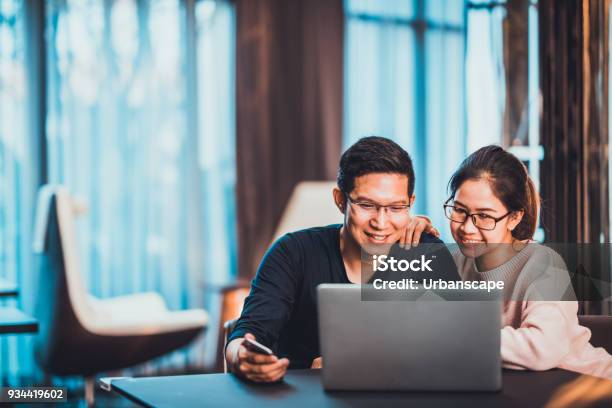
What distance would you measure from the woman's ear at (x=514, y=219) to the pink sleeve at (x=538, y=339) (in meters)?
0.29

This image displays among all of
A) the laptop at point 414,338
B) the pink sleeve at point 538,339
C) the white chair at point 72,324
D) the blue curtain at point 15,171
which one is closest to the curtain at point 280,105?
the blue curtain at point 15,171

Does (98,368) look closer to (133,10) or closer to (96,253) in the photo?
(96,253)

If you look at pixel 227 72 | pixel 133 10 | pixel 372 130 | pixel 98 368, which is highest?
pixel 133 10

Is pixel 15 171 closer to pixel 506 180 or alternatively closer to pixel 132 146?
pixel 132 146

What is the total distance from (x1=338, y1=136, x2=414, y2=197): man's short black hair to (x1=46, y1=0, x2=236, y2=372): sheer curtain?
238 centimetres

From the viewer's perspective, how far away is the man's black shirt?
1.90 m

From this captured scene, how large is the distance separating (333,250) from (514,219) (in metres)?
0.45

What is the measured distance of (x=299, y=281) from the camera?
1.96m

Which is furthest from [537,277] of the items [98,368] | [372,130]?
[372,130]

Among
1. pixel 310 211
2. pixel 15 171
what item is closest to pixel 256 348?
pixel 310 211

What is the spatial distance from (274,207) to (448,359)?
322 cm

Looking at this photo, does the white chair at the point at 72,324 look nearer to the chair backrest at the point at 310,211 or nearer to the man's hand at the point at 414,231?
the chair backrest at the point at 310,211

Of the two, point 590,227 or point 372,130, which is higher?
point 372,130

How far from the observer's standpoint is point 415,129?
4875mm
